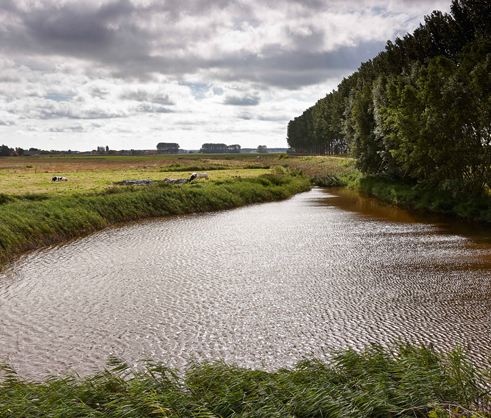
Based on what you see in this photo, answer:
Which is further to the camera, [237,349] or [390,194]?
[390,194]

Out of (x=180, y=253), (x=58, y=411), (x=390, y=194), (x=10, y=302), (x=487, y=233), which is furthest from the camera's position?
(x=390, y=194)

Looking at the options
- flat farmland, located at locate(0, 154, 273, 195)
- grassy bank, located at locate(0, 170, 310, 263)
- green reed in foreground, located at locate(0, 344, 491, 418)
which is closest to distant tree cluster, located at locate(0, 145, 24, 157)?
flat farmland, located at locate(0, 154, 273, 195)

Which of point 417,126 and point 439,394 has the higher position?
point 417,126

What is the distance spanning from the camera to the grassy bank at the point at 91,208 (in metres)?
14.0

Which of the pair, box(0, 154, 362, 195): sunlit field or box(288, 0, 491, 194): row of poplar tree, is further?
box(0, 154, 362, 195): sunlit field

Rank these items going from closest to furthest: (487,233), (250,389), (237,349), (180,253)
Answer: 1. (250,389)
2. (237,349)
3. (180,253)
4. (487,233)

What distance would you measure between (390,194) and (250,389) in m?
24.6

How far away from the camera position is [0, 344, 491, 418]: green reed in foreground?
3.81 metres

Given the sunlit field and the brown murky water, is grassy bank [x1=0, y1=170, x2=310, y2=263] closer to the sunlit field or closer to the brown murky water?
the brown murky water

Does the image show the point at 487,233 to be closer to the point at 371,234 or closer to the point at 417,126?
the point at 371,234

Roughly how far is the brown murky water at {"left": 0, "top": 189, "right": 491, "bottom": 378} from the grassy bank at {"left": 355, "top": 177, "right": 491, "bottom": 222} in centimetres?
273

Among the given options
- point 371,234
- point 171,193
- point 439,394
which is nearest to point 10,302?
point 439,394

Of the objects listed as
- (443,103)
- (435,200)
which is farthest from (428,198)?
(443,103)

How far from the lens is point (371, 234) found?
1612 cm
